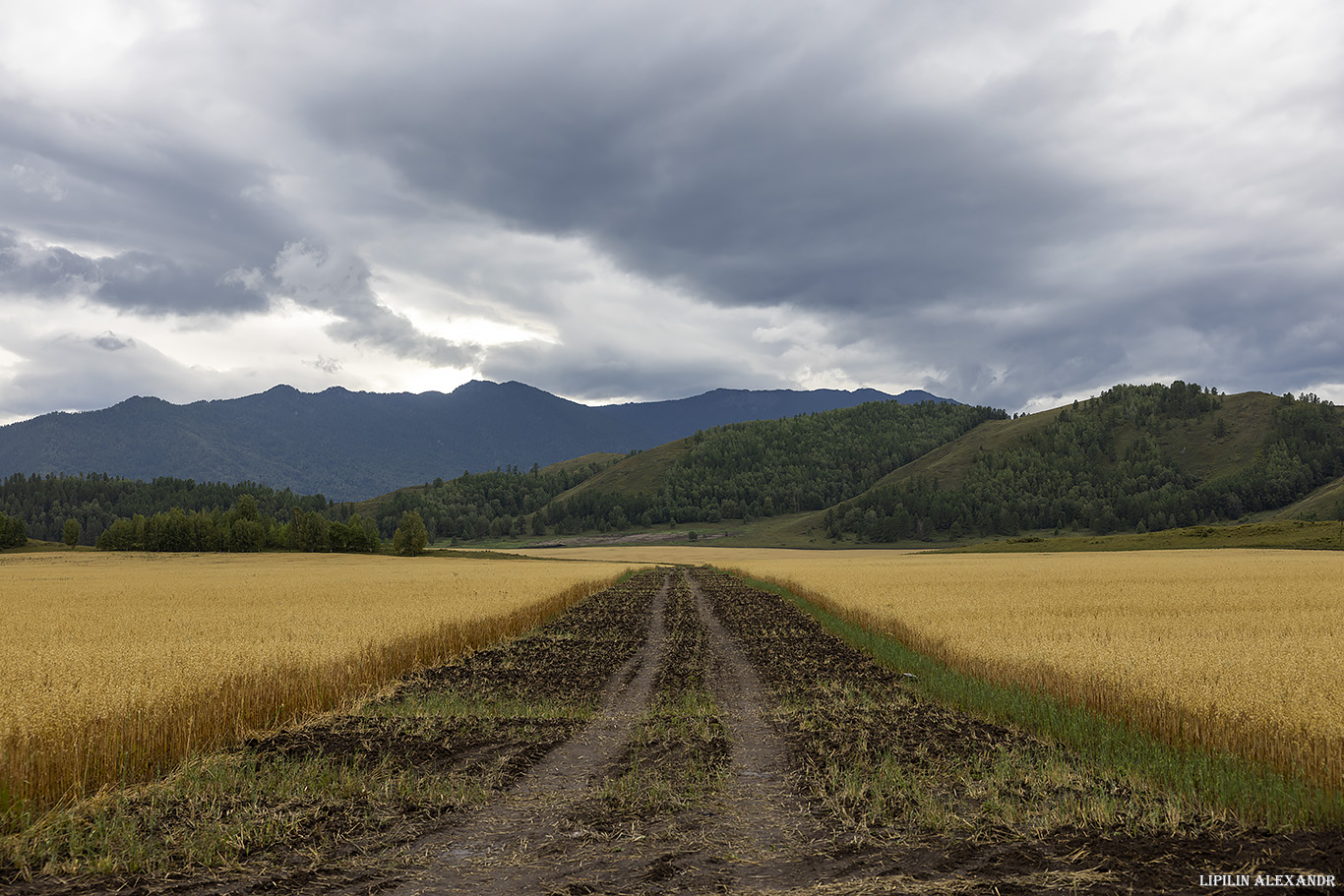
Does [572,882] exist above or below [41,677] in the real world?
below

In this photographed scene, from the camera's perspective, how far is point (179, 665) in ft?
50.3

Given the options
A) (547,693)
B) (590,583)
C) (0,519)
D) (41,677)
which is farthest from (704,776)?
(0,519)

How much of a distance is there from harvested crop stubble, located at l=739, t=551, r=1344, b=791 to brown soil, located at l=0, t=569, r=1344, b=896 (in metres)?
2.31

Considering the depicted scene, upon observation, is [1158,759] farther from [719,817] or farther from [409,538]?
[409,538]

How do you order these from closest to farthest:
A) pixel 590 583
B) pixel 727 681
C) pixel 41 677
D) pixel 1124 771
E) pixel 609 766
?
pixel 1124 771, pixel 609 766, pixel 41 677, pixel 727 681, pixel 590 583

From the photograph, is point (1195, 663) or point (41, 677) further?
point (1195, 663)

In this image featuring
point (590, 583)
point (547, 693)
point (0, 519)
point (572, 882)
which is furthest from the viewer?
point (0, 519)

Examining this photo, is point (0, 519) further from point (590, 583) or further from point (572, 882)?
point (572, 882)

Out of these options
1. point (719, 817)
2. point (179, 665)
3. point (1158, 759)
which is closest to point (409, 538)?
point (179, 665)

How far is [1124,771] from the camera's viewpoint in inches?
441

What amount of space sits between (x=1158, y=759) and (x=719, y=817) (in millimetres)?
7371

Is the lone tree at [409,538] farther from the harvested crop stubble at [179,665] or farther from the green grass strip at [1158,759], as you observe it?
the green grass strip at [1158,759]

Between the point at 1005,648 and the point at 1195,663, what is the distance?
4.62 metres

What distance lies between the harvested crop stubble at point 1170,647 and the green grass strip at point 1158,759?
1.19ft
